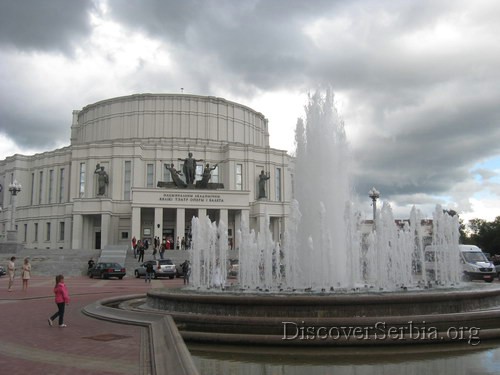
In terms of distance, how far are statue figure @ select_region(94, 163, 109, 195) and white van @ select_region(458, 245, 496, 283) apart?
3713 cm

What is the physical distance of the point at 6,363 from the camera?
22.0 feet

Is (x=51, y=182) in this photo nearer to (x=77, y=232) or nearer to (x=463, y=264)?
(x=77, y=232)

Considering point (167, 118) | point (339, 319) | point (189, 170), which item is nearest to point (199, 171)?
point (189, 170)

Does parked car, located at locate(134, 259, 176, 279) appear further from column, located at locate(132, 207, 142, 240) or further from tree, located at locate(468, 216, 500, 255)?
tree, located at locate(468, 216, 500, 255)

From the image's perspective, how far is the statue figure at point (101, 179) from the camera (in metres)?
50.6

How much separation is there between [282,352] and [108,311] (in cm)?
531

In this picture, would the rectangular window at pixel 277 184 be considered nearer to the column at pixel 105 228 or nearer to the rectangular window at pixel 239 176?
the rectangular window at pixel 239 176

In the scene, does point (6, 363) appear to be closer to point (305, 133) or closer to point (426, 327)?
point (426, 327)

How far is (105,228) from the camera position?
47656 mm

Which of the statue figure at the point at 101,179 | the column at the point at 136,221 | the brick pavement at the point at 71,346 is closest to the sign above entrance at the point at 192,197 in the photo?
the column at the point at 136,221

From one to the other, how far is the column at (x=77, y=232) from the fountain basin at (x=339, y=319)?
135 ft

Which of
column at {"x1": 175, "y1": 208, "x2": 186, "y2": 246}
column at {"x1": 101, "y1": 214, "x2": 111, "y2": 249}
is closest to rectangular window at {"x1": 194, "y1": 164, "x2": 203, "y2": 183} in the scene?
column at {"x1": 175, "y1": 208, "x2": 186, "y2": 246}

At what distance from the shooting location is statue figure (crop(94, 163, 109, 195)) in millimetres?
50625

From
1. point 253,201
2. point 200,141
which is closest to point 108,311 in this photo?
point 253,201
